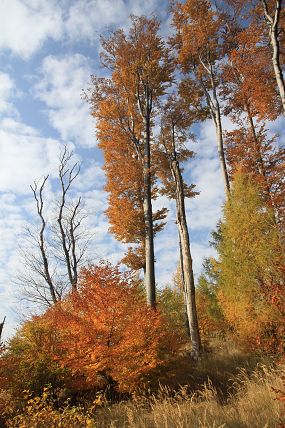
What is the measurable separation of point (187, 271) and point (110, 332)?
4.56m

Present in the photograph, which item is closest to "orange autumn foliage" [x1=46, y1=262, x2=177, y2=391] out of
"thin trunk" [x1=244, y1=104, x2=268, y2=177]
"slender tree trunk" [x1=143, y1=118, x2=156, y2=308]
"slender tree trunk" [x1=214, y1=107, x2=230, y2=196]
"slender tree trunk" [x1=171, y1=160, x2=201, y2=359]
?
"slender tree trunk" [x1=143, y1=118, x2=156, y2=308]

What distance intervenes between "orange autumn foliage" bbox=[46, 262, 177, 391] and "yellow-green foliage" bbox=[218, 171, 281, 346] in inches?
159

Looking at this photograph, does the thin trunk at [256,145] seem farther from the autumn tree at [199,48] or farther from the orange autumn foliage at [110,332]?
the orange autumn foliage at [110,332]

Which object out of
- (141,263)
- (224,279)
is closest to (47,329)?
(141,263)

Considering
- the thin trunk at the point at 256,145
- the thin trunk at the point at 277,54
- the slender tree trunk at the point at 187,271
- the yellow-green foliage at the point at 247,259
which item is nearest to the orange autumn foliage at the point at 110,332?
the slender tree trunk at the point at 187,271

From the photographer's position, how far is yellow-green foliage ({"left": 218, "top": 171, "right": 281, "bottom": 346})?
11516mm

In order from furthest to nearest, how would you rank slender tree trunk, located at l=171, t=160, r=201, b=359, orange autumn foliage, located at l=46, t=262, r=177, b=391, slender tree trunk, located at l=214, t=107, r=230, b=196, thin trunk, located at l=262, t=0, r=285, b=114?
slender tree trunk, located at l=214, t=107, r=230, b=196 → slender tree trunk, located at l=171, t=160, r=201, b=359 → orange autumn foliage, located at l=46, t=262, r=177, b=391 → thin trunk, located at l=262, t=0, r=285, b=114

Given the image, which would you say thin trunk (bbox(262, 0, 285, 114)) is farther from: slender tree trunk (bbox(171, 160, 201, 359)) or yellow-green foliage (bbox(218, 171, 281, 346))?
slender tree trunk (bbox(171, 160, 201, 359))

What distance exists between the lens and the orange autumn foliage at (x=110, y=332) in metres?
8.27

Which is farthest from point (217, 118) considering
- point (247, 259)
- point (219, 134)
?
point (247, 259)

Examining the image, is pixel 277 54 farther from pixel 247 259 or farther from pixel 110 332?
pixel 110 332

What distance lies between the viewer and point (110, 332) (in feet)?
27.8

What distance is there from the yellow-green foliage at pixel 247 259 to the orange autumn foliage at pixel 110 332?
4036mm

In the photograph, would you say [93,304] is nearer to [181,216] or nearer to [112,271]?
[112,271]
